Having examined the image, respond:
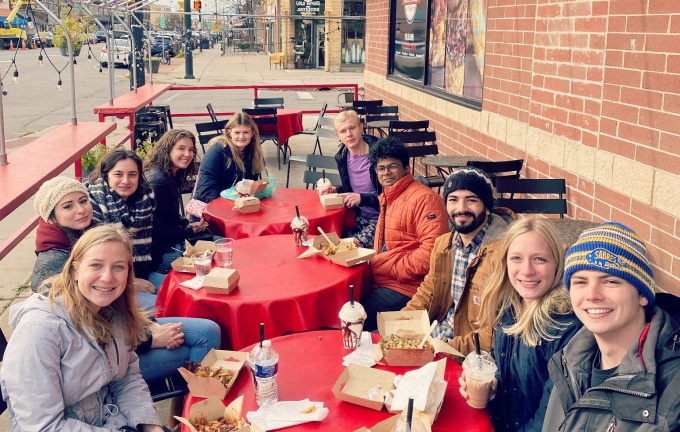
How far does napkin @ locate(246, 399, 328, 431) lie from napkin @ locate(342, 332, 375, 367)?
0.39 m

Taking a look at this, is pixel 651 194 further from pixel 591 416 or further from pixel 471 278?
pixel 591 416

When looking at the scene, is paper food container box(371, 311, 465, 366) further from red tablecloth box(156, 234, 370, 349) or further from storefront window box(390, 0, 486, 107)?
storefront window box(390, 0, 486, 107)

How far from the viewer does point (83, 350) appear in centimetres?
270

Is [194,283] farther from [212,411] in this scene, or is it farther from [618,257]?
[618,257]

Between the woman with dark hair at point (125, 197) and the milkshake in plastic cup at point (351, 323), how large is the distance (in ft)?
6.91

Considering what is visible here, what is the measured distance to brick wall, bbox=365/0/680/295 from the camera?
3.78m

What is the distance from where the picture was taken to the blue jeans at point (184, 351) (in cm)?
347

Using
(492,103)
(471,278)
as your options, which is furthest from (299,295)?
(492,103)

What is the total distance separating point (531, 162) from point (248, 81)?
77.2 feet

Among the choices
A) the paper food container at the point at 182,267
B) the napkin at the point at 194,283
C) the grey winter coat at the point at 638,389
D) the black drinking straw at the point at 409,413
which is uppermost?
the grey winter coat at the point at 638,389

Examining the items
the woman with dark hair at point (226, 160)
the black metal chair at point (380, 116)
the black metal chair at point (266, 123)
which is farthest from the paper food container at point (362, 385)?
the black metal chair at point (266, 123)

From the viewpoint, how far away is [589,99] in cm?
469

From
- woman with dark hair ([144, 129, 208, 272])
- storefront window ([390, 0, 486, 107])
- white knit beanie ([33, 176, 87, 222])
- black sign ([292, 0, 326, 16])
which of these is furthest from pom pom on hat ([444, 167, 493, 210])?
black sign ([292, 0, 326, 16])

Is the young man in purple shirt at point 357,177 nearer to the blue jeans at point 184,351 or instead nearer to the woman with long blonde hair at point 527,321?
the blue jeans at point 184,351
